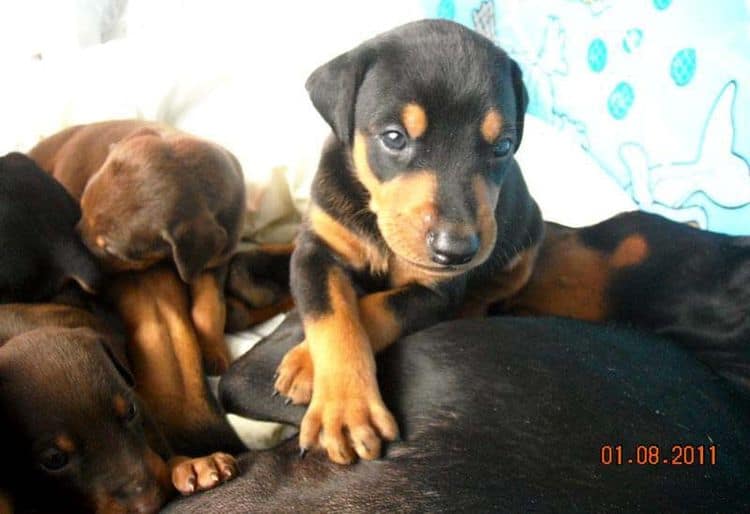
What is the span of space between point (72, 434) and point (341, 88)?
0.95 m

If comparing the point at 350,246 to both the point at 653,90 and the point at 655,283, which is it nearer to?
the point at 655,283

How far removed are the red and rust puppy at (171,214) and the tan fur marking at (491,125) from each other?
0.87 meters

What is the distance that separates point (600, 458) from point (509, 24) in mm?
2083

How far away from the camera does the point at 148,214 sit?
6.72 ft

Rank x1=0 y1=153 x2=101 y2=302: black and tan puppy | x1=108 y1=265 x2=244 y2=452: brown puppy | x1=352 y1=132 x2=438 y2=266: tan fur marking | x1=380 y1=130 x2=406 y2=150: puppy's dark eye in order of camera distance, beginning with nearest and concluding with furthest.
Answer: x1=352 y1=132 x2=438 y2=266: tan fur marking, x1=380 y1=130 x2=406 y2=150: puppy's dark eye, x1=108 y1=265 x2=244 y2=452: brown puppy, x1=0 y1=153 x2=101 y2=302: black and tan puppy

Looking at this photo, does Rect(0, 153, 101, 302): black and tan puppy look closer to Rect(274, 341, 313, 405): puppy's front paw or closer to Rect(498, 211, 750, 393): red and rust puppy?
Rect(274, 341, 313, 405): puppy's front paw

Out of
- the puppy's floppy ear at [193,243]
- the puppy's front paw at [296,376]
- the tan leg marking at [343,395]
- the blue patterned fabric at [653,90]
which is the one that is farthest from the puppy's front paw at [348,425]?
the blue patterned fabric at [653,90]

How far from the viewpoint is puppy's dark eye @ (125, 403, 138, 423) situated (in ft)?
5.19

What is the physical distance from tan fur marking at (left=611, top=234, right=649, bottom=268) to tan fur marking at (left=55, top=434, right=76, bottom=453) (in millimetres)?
1489

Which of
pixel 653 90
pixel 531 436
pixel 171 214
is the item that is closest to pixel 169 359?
pixel 171 214

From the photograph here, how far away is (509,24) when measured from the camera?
9.76ft

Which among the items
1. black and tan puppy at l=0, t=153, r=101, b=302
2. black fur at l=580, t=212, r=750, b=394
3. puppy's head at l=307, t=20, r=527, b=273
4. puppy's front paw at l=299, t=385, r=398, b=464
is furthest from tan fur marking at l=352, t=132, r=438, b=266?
black and tan puppy at l=0, t=153, r=101, b=302

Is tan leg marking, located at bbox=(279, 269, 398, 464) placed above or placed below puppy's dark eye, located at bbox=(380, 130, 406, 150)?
below

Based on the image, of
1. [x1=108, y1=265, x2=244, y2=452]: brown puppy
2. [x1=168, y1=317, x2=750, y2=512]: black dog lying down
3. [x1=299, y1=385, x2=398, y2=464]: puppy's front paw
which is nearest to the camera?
[x1=168, y1=317, x2=750, y2=512]: black dog lying down
